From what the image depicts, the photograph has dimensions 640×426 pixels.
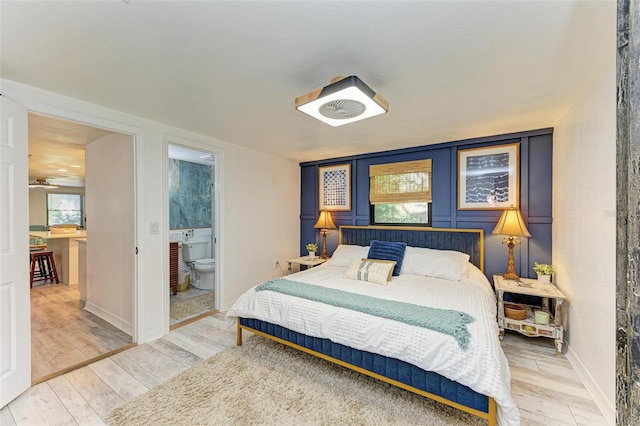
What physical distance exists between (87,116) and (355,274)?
2955 millimetres

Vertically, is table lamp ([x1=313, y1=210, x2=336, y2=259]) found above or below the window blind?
below

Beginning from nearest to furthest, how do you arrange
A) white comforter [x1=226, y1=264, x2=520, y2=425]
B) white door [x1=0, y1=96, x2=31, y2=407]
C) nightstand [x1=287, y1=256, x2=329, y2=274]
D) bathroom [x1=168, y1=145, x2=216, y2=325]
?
white comforter [x1=226, y1=264, x2=520, y2=425] → white door [x1=0, y1=96, x2=31, y2=407] → nightstand [x1=287, y1=256, x2=329, y2=274] → bathroom [x1=168, y1=145, x2=216, y2=325]

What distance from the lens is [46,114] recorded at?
2090mm

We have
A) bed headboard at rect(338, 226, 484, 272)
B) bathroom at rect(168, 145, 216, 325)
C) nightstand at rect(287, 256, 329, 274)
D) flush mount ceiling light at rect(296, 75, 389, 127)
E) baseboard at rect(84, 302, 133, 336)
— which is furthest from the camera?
bathroom at rect(168, 145, 216, 325)

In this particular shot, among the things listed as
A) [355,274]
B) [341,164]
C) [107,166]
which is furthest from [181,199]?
[355,274]

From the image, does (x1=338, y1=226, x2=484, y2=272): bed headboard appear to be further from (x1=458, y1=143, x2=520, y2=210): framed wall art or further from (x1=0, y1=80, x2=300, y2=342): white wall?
(x1=0, y1=80, x2=300, y2=342): white wall

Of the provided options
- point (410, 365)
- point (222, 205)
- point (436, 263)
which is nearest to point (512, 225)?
point (436, 263)

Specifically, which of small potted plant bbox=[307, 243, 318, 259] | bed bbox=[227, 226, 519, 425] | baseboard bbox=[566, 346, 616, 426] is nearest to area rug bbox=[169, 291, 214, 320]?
bed bbox=[227, 226, 519, 425]

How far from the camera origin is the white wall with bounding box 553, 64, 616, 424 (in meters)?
1.68

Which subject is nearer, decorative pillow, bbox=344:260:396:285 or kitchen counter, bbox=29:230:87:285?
decorative pillow, bbox=344:260:396:285

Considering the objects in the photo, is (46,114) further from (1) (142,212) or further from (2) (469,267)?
(2) (469,267)

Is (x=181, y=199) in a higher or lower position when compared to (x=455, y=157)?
lower

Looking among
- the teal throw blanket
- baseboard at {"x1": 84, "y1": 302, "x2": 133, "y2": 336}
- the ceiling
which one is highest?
the ceiling

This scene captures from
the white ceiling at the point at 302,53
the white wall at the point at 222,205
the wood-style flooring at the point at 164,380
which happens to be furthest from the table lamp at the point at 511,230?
the white wall at the point at 222,205
